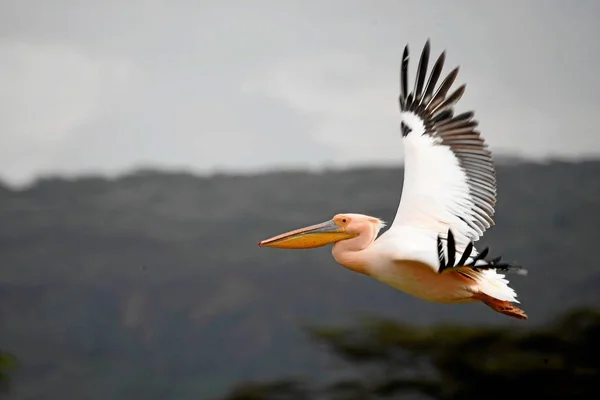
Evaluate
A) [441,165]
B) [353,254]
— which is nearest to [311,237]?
[353,254]

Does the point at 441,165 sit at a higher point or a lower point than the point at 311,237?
higher

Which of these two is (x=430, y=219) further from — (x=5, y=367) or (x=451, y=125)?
(x=5, y=367)

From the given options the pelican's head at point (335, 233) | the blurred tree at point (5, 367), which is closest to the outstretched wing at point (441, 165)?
the pelican's head at point (335, 233)

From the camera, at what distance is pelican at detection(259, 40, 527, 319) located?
443 cm

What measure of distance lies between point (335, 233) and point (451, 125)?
756 mm

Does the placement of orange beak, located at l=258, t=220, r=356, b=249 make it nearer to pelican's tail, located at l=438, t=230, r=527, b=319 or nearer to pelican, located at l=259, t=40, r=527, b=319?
pelican, located at l=259, t=40, r=527, b=319

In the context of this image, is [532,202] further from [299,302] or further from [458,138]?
[458,138]

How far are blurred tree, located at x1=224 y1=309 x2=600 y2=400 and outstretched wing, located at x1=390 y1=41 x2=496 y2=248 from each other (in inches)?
278

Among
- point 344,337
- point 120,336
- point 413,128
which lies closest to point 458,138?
point 413,128

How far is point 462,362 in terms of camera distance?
12.0 m

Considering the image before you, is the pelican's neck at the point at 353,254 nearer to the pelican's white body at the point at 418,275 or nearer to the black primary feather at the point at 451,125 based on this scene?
the pelican's white body at the point at 418,275

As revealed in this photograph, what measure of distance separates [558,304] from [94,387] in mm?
5248

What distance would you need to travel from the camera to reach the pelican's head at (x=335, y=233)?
4668mm

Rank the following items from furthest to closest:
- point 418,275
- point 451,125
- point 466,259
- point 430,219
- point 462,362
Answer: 1. point 462,362
2. point 451,125
3. point 430,219
4. point 418,275
5. point 466,259
